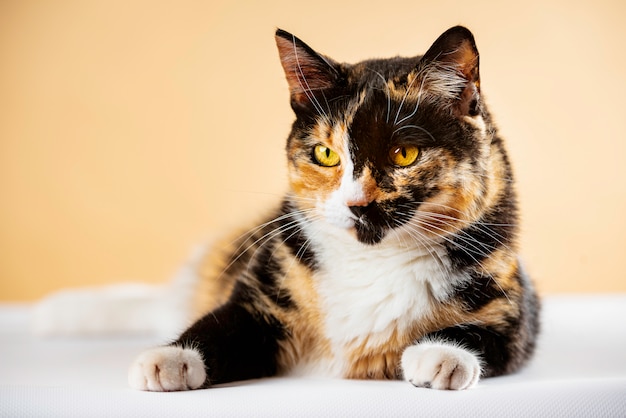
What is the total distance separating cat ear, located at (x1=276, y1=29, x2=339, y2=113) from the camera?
125cm

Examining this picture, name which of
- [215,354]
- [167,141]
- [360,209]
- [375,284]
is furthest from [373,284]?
[167,141]

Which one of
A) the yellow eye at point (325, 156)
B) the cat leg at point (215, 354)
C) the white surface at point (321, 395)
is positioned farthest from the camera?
the yellow eye at point (325, 156)

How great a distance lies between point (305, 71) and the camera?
1.29 m

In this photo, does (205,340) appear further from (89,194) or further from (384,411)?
(89,194)

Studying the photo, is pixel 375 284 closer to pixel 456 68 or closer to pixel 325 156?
pixel 325 156

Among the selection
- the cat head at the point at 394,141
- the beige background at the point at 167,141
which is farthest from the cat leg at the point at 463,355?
the beige background at the point at 167,141

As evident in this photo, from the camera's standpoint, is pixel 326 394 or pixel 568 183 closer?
pixel 326 394

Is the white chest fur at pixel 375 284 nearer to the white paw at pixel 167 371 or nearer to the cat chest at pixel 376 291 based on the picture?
the cat chest at pixel 376 291

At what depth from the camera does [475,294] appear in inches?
49.5

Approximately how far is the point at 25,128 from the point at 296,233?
1813mm

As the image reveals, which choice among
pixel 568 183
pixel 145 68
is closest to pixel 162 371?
pixel 568 183

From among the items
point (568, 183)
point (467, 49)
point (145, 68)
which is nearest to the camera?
point (467, 49)

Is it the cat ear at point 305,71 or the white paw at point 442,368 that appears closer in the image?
the white paw at point 442,368

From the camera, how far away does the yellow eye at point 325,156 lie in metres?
1.22
